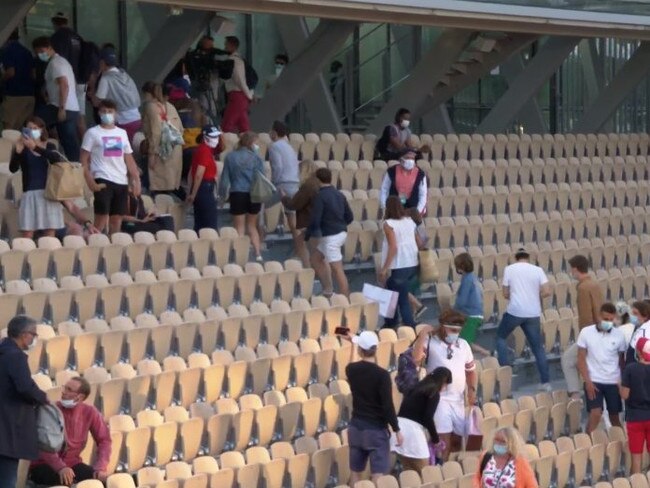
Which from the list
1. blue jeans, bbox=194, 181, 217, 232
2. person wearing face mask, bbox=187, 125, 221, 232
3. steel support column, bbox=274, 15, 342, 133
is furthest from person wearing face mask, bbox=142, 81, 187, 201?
steel support column, bbox=274, 15, 342, 133

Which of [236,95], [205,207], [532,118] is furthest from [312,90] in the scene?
[205,207]

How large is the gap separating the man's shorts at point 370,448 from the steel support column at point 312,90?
928 cm

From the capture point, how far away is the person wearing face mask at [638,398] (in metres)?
14.0

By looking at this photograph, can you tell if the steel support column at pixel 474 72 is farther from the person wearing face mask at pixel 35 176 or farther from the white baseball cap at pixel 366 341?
the white baseball cap at pixel 366 341

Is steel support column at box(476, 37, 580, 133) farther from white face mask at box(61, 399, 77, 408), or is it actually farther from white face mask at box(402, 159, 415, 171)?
white face mask at box(61, 399, 77, 408)

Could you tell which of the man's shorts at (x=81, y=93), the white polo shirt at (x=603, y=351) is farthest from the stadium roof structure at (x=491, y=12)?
the white polo shirt at (x=603, y=351)

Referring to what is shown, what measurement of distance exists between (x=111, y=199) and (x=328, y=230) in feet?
6.42

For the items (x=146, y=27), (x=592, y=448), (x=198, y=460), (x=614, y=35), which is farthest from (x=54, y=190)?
(x=614, y=35)

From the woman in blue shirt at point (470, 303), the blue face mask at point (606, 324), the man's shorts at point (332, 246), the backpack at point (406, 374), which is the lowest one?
the backpack at point (406, 374)

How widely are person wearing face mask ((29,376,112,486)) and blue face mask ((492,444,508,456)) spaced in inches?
94.6

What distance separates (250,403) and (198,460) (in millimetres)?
1215

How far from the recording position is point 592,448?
14016 mm

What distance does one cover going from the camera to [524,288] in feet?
50.4

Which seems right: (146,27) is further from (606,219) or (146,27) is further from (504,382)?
(504,382)
